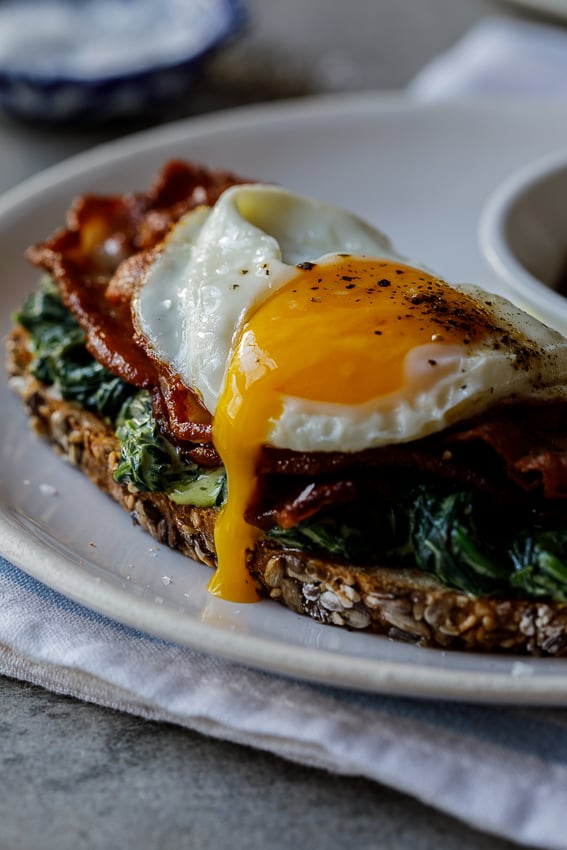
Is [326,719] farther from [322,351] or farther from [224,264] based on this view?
[224,264]

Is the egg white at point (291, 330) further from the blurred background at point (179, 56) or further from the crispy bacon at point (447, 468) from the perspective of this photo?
the blurred background at point (179, 56)

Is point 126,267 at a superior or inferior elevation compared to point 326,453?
superior

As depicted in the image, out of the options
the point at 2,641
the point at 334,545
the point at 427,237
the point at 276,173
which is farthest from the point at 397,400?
the point at 276,173

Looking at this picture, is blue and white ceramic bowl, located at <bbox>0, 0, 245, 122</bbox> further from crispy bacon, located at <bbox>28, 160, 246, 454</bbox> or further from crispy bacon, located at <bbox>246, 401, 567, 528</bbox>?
crispy bacon, located at <bbox>246, 401, 567, 528</bbox>

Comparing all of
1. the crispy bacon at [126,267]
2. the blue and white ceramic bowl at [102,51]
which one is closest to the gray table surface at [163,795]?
the crispy bacon at [126,267]

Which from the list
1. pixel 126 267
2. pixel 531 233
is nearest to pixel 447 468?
pixel 126 267

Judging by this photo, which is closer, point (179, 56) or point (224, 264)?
point (224, 264)
